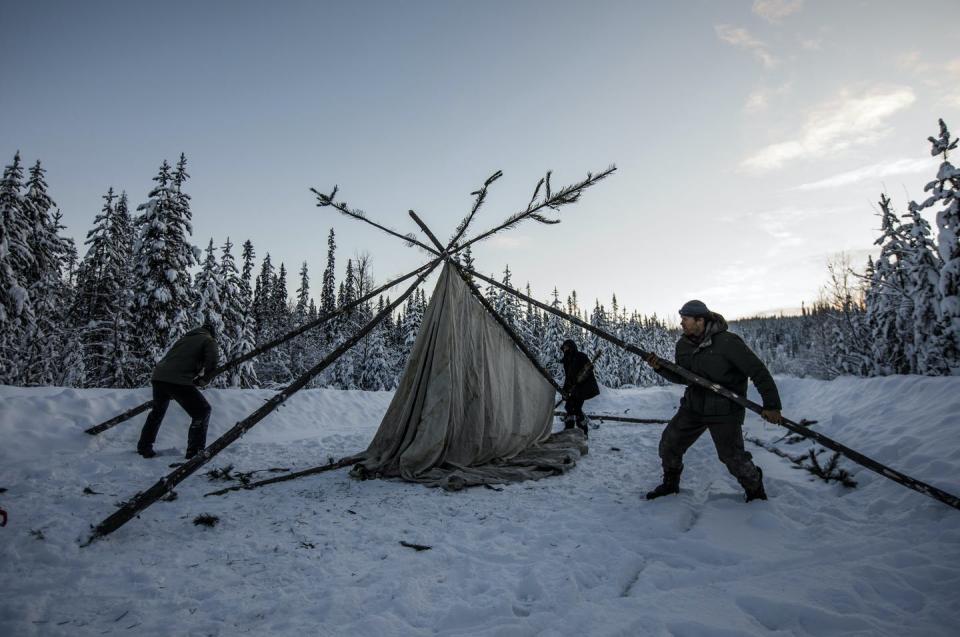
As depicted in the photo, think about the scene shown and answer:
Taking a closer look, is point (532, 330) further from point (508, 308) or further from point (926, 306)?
point (926, 306)

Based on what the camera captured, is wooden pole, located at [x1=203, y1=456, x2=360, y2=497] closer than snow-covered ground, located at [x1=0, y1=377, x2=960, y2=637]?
No

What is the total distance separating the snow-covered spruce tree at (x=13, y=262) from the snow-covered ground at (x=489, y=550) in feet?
46.1

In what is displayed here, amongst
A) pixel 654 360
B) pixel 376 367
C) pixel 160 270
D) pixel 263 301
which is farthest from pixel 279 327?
pixel 654 360

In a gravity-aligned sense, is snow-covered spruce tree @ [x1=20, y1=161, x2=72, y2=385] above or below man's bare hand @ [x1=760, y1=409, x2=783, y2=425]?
above

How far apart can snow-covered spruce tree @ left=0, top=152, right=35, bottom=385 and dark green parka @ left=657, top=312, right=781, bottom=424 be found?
21.8 metres

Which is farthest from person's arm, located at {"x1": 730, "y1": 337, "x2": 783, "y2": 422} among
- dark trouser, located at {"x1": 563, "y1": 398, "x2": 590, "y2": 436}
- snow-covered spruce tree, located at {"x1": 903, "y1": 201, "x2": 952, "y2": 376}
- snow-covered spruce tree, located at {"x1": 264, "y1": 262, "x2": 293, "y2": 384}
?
snow-covered spruce tree, located at {"x1": 264, "y1": 262, "x2": 293, "y2": 384}

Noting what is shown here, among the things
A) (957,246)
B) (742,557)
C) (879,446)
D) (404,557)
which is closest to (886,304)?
(957,246)

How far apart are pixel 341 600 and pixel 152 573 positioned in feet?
4.72

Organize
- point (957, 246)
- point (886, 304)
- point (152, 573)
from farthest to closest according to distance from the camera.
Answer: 1. point (886, 304)
2. point (957, 246)
3. point (152, 573)

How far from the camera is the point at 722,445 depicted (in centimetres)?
445

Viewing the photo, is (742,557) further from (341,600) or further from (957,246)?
(957,246)

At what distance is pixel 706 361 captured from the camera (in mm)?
4551

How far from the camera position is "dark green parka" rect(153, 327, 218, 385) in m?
5.80

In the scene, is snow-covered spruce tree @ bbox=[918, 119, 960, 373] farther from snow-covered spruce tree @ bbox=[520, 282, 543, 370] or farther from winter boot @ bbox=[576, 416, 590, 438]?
snow-covered spruce tree @ bbox=[520, 282, 543, 370]
